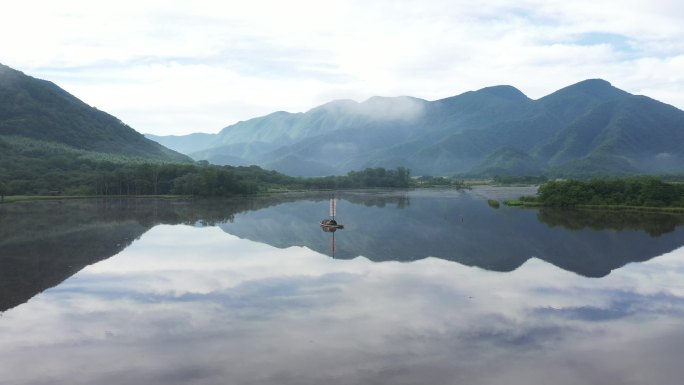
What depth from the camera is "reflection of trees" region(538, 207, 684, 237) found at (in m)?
63.8

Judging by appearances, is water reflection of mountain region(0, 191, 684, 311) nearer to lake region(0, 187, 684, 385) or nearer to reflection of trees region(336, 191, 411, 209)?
lake region(0, 187, 684, 385)

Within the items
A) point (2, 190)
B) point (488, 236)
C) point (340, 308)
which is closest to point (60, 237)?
point (340, 308)

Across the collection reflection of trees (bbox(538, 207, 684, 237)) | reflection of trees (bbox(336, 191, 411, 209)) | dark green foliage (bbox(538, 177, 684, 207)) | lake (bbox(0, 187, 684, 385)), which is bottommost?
lake (bbox(0, 187, 684, 385))

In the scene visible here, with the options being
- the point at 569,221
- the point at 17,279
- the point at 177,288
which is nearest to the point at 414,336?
the point at 177,288

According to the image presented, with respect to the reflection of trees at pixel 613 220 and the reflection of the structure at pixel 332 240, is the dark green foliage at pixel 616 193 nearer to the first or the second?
the reflection of trees at pixel 613 220

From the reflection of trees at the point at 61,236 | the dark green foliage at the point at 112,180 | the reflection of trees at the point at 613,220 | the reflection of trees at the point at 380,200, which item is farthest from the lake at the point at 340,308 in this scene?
the dark green foliage at the point at 112,180

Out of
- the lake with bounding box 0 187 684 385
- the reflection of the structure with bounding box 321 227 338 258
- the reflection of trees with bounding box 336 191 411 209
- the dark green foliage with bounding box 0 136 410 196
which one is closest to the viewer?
the lake with bounding box 0 187 684 385

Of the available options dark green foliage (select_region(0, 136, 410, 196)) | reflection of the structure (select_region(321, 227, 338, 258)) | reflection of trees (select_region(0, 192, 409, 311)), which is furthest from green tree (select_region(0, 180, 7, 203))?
reflection of the structure (select_region(321, 227, 338, 258))

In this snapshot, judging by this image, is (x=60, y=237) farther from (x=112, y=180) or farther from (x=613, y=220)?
(x=112, y=180)

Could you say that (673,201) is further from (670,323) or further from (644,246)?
(670,323)

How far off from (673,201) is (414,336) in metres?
81.4

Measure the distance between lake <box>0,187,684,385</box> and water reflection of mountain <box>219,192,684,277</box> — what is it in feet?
1.42

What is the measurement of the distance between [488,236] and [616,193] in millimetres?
46844

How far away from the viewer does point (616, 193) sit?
301 ft
